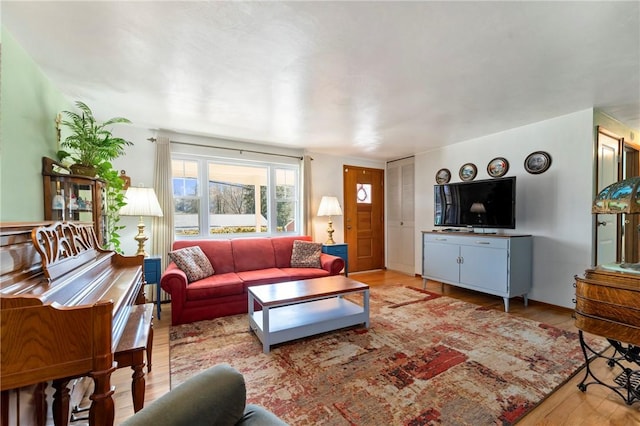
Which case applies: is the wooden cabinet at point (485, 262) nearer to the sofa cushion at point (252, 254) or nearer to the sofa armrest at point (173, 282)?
the sofa cushion at point (252, 254)

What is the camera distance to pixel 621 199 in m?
1.49

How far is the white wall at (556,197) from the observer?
9.81 feet

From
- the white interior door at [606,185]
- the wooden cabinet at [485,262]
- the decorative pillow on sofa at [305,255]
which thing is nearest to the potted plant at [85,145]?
the decorative pillow on sofa at [305,255]

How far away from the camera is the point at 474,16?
1.51 meters

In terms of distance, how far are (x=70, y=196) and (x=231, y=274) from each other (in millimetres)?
1786

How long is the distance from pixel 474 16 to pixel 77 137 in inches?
116

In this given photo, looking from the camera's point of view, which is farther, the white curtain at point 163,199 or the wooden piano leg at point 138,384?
the white curtain at point 163,199

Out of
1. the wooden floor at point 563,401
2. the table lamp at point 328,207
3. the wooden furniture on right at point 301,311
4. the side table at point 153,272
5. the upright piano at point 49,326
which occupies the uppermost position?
the table lamp at point 328,207

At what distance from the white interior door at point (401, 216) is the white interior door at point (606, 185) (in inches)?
96.4

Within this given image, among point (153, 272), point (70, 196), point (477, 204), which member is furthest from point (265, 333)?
point (477, 204)

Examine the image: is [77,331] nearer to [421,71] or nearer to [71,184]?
[71,184]

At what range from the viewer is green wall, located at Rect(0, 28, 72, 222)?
1.60 meters

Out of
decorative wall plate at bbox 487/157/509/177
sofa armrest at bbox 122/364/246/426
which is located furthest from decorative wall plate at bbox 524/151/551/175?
sofa armrest at bbox 122/364/246/426

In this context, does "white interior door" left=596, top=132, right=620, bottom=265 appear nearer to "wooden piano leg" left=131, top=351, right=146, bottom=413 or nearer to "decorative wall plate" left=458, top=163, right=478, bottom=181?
"decorative wall plate" left=458, top=163, right=478, bottom=181
